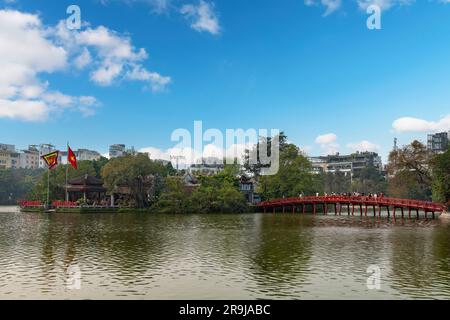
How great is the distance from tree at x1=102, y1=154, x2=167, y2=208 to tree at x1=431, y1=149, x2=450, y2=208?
40.7 meters

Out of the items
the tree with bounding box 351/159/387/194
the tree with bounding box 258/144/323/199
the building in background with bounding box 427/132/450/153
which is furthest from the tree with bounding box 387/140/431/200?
the building in background with bounding box 427/132/450/153

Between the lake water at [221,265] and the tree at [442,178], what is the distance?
2408 centimetres

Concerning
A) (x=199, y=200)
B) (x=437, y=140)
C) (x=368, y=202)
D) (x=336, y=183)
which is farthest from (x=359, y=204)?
(x=437, y=140)

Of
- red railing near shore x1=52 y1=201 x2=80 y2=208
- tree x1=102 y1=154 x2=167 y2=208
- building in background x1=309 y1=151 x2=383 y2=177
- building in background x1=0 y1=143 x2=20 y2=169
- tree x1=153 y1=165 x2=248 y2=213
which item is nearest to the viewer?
tree x1=153 y1=165 x2=248 y2=213

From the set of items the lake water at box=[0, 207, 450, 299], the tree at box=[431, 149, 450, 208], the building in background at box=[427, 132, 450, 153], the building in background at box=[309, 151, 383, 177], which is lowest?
the lake water at box=[0, 207, 450, 299]

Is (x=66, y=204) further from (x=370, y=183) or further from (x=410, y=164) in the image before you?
(x=370, y=183)

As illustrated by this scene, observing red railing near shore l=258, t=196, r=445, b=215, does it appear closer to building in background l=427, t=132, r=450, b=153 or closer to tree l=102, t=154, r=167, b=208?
tree l=102, t=154, r=167, b=208

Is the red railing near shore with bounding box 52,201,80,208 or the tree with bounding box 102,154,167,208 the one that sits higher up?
the tree with bounding box 102,154,167,208

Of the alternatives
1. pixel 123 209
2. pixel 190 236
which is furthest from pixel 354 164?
pixel 190 236

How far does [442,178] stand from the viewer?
57750mm

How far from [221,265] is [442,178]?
144 feet

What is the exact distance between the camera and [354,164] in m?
Result: 176

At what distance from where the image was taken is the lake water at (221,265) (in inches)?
696

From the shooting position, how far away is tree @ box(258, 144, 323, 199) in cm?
8088
